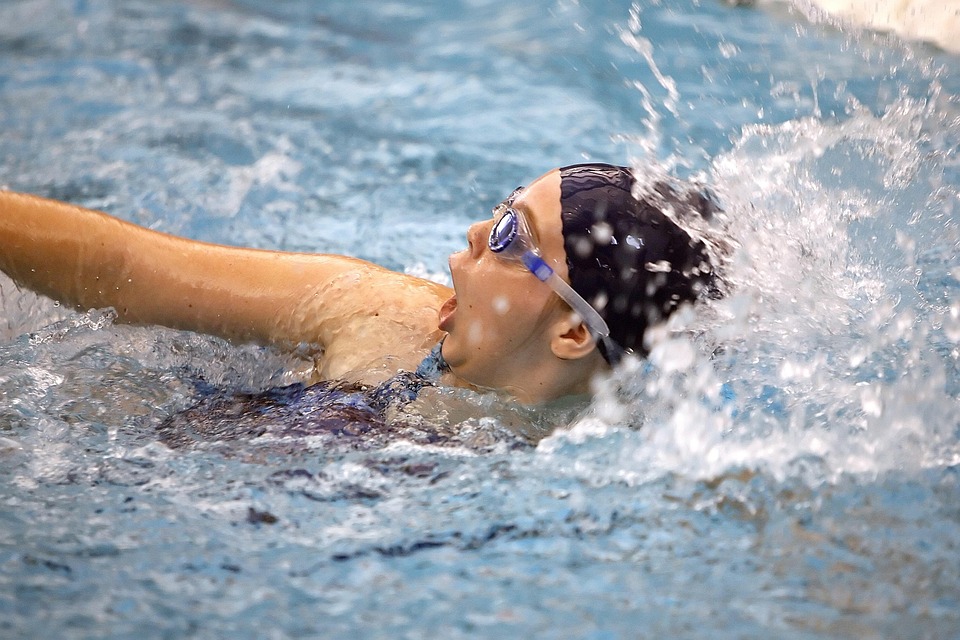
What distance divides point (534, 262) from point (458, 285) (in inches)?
8.2

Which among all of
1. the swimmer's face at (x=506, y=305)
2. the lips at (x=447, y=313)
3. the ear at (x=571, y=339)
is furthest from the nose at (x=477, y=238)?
the ear at (x=571, y=339)

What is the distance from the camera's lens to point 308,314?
8.78ft

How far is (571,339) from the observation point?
7.66 ft

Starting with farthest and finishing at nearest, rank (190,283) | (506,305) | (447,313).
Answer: (190,283), (447,313), (506,305)

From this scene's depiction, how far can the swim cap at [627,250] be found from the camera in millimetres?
2217

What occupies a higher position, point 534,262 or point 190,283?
point 534,262

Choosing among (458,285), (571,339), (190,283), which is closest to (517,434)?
(571,339)

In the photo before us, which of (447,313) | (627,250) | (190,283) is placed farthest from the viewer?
(190,283)

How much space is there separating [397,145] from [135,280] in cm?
246

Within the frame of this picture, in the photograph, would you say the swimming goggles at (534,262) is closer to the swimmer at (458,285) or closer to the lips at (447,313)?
the swimmer at (458,285)

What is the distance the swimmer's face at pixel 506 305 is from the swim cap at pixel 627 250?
0.04m

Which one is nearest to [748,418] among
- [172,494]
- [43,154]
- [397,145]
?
[172,494]

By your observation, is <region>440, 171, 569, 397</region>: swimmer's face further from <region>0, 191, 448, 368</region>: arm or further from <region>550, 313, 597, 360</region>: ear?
<region>0, 191, 448, 368</region>: arm

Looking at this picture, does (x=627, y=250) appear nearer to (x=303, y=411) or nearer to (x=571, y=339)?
(x=571, y=339)
